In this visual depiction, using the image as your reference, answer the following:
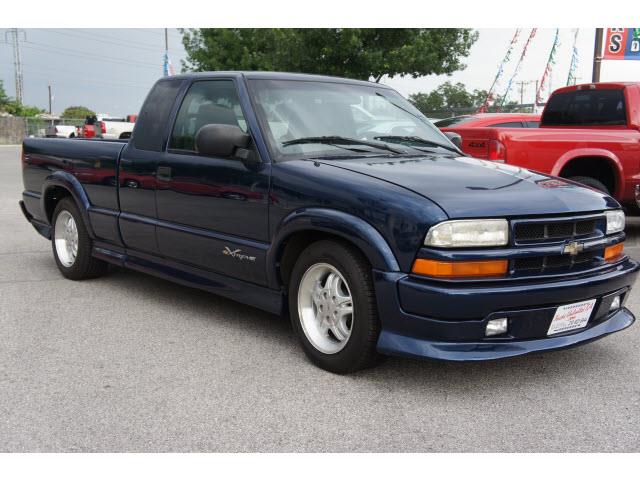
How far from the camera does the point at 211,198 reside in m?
4.73

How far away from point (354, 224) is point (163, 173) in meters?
2.01

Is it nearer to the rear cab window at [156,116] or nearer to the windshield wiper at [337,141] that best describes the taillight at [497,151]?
the windshield wiper at [337,141]

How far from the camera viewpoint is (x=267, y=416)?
3441 millimetres

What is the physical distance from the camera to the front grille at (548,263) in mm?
3584

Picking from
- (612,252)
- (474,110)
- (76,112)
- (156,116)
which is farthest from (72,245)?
(76,112)

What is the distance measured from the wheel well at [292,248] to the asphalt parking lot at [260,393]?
529 mm

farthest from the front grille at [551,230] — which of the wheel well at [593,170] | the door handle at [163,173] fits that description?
the wheel well at [593,170]

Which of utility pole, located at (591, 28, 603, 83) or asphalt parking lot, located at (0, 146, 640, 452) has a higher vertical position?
utility pole, located at (591, 28, 603, 83)

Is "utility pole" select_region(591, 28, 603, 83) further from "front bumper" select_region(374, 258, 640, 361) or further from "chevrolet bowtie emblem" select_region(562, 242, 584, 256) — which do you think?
"front bumper" select_region(374, 258, 640, 361)

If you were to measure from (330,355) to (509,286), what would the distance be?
110cm

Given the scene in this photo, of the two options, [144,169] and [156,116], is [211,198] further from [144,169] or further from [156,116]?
[156,116]

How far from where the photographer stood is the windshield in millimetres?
4512

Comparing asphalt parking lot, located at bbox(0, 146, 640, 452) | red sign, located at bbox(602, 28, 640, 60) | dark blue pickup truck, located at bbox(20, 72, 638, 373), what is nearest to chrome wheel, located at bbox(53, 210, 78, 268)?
dark blue pickup truck, located at bbox(20, 72, 638, 373)

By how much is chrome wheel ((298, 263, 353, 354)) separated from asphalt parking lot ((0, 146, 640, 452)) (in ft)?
0.64
